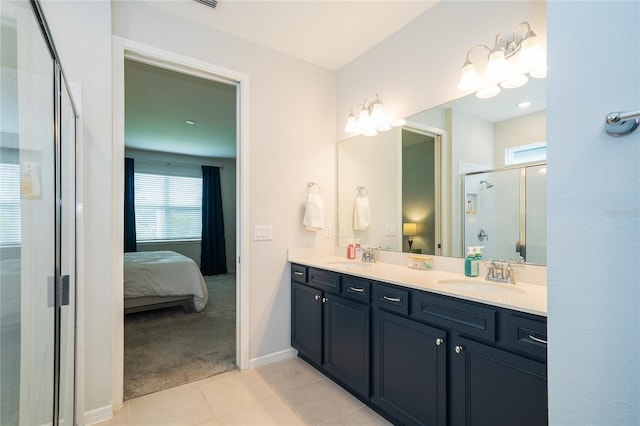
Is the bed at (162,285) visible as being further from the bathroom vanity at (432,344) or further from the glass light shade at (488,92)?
the glass light shade at (488,92)

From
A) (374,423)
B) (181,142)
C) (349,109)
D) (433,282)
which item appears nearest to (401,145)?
(349,109)

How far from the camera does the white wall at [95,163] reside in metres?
1.78

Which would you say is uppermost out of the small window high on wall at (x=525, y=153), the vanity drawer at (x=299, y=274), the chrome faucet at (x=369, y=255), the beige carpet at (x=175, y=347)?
the small window high on wall at (x=525, y=153)

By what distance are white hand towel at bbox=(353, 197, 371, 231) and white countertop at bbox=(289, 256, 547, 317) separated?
18.4 inches

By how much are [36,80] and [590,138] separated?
5.42ft

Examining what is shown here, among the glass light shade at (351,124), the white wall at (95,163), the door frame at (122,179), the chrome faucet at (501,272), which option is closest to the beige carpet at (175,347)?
the door frame at (122,179)

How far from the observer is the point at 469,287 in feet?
5.72

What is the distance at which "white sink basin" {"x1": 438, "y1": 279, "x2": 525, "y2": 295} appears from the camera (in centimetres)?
158

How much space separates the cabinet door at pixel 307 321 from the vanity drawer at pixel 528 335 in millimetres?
1371

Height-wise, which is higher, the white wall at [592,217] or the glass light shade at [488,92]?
the glass light shade at [488,92]

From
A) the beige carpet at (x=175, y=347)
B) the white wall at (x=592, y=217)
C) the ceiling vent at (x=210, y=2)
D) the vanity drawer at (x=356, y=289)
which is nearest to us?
the white wall at (x=592, y=217)

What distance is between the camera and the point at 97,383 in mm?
1822

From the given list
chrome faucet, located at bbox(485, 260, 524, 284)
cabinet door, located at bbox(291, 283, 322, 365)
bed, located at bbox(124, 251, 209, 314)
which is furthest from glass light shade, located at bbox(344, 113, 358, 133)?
bed, located at bbox(124, 251, 209, 314)

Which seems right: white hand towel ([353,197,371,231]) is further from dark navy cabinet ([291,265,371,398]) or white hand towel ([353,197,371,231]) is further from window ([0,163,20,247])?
window ([0,163,20,247])
